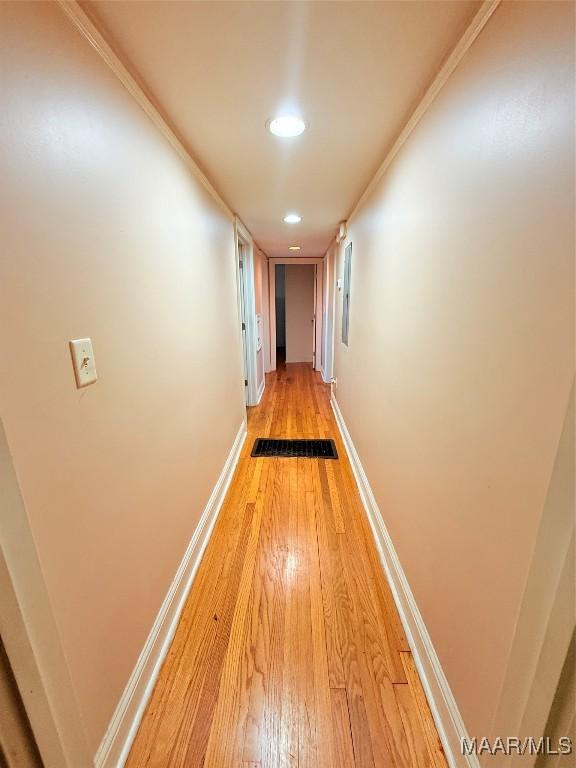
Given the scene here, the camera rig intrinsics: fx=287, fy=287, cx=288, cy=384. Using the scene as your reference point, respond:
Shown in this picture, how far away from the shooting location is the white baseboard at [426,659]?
33.8 inches

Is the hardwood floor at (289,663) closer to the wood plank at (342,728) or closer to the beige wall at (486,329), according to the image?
the wood plank at (342,728)

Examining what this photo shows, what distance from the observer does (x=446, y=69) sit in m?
0.92

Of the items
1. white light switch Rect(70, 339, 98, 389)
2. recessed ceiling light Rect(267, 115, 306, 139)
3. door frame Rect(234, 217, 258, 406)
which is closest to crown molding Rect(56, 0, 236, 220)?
recessed ceiling light Rect(267, 115, 306, 139)

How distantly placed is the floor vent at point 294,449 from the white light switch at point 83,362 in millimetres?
2050

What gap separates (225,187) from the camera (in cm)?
200

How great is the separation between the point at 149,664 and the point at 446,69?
227 cm

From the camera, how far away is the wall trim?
0.73 m

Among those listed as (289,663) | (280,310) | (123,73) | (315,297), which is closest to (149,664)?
(289,663)

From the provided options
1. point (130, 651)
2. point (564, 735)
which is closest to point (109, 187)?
point (130, 651)

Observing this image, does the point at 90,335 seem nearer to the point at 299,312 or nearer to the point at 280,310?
the point at 299,312

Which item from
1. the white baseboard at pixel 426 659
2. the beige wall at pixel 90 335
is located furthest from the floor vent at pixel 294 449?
the beige wall at pixel 90 335

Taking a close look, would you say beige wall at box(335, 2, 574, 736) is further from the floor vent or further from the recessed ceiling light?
the floor vent

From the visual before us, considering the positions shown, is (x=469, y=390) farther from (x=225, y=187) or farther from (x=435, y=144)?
(x=225, y=187)

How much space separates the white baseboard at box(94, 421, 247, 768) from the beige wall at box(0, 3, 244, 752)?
0.15 ft
